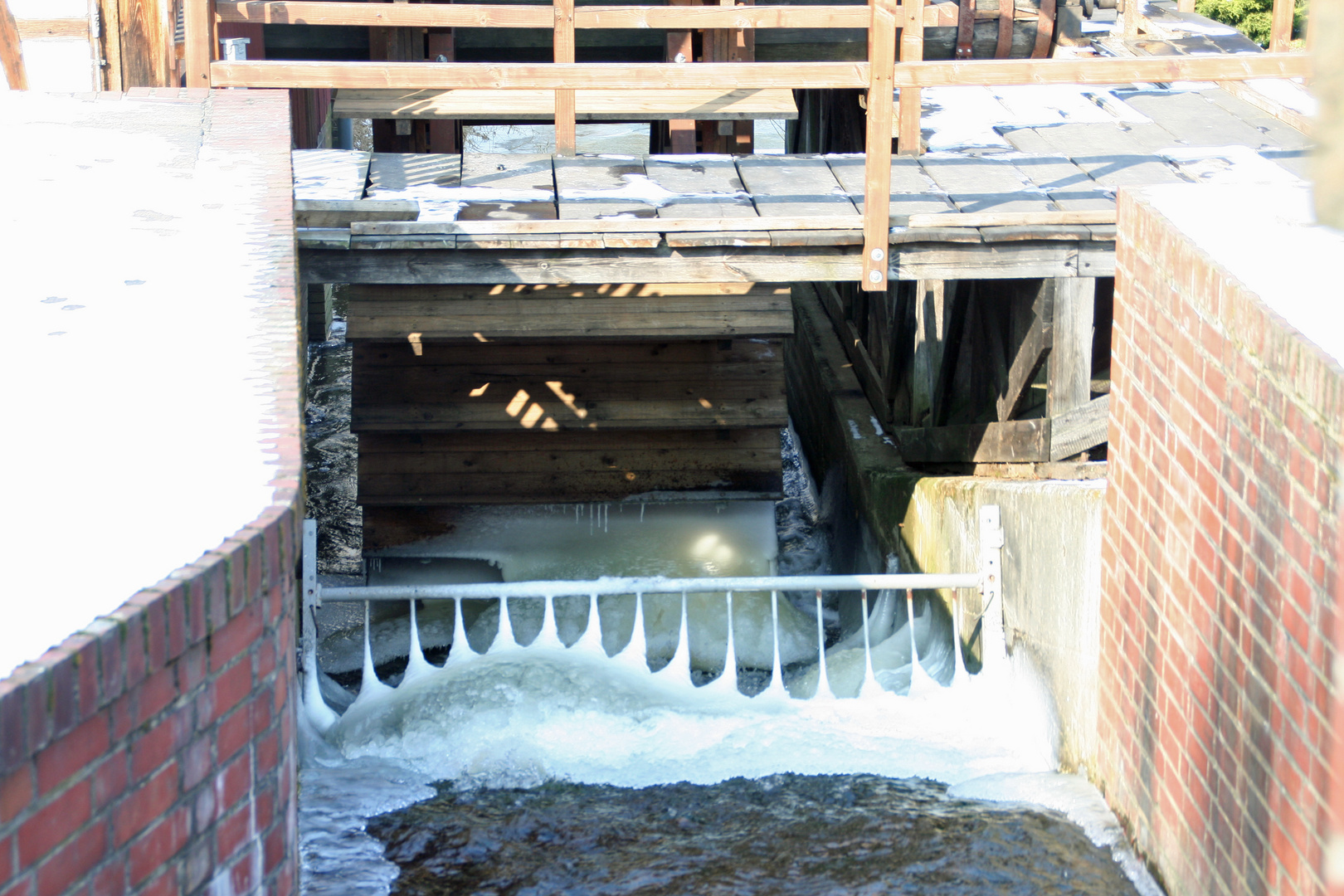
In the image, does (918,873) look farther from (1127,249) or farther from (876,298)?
(876,298)

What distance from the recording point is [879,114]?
4973mm

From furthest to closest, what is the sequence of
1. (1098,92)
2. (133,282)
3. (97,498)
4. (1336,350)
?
1. (1098,92)
2. (133,282)
3. (1336,350)
4. (97,498)

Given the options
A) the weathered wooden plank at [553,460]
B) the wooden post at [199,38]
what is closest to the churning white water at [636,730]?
the weathered wooden plank at [553,460]

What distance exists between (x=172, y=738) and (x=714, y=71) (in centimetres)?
393

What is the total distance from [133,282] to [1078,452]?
14.0 ft

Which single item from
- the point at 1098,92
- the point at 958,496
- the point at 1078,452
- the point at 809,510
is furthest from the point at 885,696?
the point at 809,510

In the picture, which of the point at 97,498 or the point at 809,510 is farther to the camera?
the point at 809,510

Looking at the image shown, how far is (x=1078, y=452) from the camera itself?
19.8ft

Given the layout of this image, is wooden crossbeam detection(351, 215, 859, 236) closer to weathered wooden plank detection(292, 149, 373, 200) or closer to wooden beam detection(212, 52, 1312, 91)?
weathered wooden plank detection(292, 149, 373, 200)

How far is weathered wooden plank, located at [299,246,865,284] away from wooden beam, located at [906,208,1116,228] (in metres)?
0.32

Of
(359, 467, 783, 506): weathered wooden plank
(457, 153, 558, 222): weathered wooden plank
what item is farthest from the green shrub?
(457, 153, 558, 222): weathered wooden plank

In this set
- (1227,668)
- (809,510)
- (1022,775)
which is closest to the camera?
(1227,668)

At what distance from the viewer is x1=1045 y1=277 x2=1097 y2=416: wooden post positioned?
19.1ft

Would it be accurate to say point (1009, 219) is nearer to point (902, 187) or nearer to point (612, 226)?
point (902, 187)
